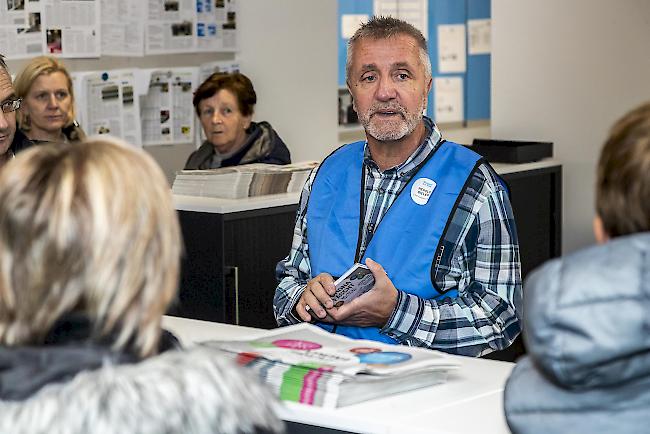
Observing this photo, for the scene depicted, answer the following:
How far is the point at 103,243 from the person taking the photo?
1.43 m

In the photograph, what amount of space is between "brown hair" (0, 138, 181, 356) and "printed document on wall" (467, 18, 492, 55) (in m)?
8.43

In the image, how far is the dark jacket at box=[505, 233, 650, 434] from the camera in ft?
5.09

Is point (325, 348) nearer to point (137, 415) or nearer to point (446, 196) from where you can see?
point (446, 196)

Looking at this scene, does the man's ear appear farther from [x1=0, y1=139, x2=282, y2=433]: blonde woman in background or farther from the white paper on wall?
the white paper on wall

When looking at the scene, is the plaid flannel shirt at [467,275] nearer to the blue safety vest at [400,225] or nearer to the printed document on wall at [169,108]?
the blue safety vest at [400,225]

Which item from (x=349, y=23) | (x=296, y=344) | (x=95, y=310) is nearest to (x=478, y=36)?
(x=349, y=23)

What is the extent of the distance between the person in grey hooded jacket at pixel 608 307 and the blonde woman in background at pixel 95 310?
0.41 metres

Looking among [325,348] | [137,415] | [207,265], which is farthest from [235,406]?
[207,265]

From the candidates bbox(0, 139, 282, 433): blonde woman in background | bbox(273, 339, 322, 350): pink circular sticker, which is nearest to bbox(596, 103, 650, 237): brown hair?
bbox(0, 139, 282, 433): blonde woman in background

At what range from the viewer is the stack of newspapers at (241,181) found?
13.9 feet

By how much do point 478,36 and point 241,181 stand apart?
19.4ft

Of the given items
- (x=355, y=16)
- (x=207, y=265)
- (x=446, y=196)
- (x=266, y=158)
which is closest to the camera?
(x=446, y=196)

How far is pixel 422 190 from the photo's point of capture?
297 cm

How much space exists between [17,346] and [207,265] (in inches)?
103
